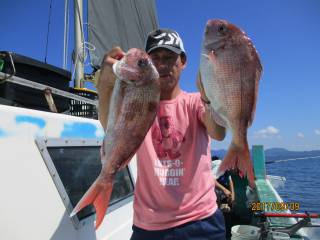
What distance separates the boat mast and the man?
3.83 m

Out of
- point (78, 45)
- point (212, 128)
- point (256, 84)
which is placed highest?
point (78, 45)

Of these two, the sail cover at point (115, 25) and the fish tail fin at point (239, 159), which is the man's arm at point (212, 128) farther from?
the sail cover at point (115, 25)

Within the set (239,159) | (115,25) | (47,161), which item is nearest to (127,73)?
(239,159)

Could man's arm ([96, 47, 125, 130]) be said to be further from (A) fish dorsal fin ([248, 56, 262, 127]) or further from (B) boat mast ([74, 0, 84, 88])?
(B) boat mast ([74, 0, 84, 88])

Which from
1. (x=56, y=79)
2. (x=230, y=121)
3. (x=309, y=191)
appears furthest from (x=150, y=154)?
(x=309, y=191)

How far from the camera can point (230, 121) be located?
1847mm

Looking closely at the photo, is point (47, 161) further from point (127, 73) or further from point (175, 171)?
point (127, 73)

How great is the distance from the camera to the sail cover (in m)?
6.32

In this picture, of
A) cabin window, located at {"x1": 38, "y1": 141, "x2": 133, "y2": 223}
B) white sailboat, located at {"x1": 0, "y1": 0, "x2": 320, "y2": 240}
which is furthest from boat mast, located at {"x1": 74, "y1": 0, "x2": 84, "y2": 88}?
cabin window, located at {"x1": 38, "y1": 141, "x2": 133, "y2": 223}

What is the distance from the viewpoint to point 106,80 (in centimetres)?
204

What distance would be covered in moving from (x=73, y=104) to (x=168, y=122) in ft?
7.72

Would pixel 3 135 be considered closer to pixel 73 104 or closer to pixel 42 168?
pixel 42 168

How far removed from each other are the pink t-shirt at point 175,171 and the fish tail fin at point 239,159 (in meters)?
0.48

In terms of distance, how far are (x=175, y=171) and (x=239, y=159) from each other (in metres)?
0.59
